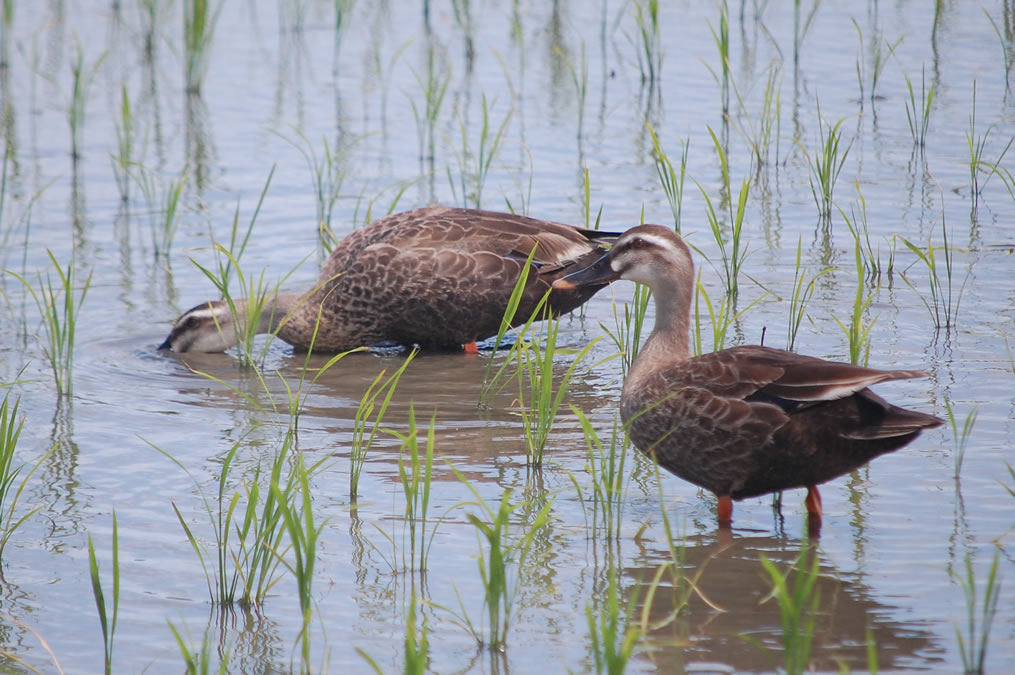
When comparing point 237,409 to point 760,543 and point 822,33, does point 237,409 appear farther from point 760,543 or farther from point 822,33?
point 822,33

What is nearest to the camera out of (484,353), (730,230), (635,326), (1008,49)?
(635,326)

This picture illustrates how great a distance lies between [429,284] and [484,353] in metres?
0.61

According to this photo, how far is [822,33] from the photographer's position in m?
12.6

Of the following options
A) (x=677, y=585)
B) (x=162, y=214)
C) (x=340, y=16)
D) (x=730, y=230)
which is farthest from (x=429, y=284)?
(x=340, y=16)

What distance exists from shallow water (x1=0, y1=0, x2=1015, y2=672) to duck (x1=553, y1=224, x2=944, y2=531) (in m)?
0.22

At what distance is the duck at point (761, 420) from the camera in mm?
4414

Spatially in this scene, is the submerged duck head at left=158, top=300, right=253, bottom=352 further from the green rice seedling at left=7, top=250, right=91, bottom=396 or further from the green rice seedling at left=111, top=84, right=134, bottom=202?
the green rice seedling at left=111, top=84, right=134, bottom=202

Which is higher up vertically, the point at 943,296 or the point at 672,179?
the point at 672,179

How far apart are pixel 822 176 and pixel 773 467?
3223 mm

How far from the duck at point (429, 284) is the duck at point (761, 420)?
1.98m

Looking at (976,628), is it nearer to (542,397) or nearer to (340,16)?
(542,397)

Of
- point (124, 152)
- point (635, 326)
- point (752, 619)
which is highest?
point (124, 152)

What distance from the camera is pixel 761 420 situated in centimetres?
454

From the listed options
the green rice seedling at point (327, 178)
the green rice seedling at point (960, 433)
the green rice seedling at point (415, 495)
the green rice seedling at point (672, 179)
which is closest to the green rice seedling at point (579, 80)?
the green rice seedling at point (327, 178)
